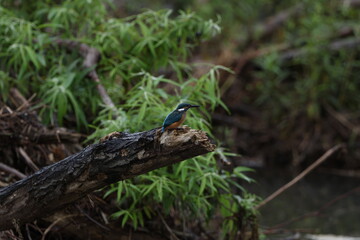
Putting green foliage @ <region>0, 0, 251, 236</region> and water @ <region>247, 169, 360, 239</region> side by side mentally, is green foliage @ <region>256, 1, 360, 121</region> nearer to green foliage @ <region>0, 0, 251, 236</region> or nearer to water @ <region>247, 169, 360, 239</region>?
water @ <region>247, 169, 360, 239</region>

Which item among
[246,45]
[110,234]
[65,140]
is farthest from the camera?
[246,45]

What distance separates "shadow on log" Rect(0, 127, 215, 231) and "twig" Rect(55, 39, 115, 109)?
3.40 ft

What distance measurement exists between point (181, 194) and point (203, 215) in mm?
356

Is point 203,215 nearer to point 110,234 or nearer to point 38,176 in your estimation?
point 110,234

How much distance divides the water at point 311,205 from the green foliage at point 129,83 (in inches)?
39.3

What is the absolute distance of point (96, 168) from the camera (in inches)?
83.5

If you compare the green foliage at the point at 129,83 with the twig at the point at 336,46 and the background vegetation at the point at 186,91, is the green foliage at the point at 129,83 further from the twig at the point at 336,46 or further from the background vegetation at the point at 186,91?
the twig at the point at 336,46

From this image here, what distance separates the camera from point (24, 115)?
125 inches

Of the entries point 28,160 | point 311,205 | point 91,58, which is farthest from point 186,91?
point 311,205

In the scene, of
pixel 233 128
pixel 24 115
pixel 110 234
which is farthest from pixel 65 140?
pixel 233 128

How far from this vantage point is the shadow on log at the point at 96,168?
1969 mm

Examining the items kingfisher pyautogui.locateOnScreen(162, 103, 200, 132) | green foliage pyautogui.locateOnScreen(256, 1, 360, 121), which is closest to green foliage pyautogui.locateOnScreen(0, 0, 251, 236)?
kingfisher pyautogui.locateOnScreen(162, 103, 200, 132)

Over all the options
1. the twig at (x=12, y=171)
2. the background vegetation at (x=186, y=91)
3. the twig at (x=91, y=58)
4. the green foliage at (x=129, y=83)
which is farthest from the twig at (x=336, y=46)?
the twig at (x=12, y=171)

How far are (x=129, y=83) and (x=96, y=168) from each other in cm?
151
